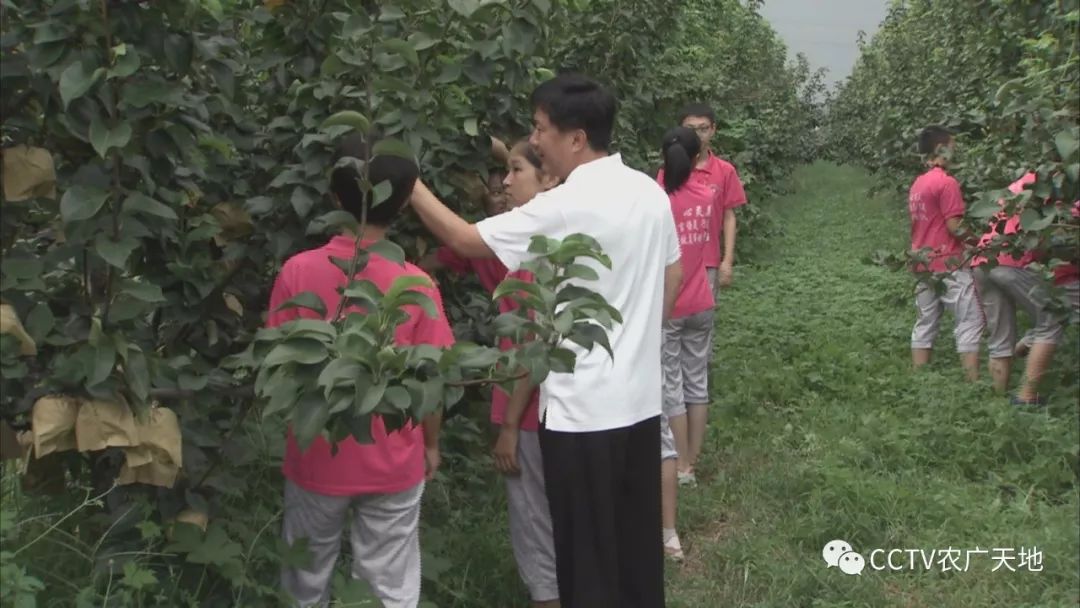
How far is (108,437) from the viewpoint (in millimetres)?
2365

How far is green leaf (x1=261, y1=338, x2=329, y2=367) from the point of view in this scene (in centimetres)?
206

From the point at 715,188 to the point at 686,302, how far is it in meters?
1.27

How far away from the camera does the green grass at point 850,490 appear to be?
3887 millimetres

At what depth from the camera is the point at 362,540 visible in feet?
9.64

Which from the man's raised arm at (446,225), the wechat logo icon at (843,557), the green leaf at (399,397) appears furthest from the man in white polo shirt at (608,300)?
the wechat logo icon at (843,557)

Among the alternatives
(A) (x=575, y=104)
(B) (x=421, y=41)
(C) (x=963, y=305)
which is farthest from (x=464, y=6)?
(C) (x=963, y=305)

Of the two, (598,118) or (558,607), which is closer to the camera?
(598,118)

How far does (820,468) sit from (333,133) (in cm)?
319

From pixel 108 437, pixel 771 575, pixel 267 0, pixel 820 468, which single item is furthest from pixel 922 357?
pixel 108 437

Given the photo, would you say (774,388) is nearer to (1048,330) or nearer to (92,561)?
(1048,330)

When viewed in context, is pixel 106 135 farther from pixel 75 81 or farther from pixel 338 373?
pixel 338 373

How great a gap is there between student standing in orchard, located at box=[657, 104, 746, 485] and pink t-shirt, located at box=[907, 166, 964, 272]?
40.3 inches

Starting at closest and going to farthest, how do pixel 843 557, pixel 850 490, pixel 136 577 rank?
pixel 136 577
pixel 843 557
pixel 850 490

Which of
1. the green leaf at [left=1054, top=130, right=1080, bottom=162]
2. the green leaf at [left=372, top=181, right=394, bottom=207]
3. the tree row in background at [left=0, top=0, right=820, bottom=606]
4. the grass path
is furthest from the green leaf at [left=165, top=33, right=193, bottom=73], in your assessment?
the green leaf at [left=1054, top=130, right=1080, bottom=162]
